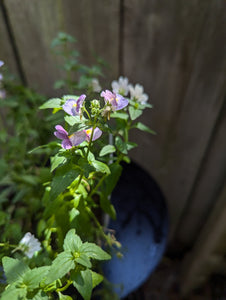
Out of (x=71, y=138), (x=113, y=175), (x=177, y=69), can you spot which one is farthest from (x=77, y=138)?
(x=177, y=69)

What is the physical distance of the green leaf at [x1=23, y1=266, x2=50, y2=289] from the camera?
1.37 ft

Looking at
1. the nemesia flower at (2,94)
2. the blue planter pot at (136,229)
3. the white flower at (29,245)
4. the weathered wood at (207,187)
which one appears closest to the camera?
the white flower at (29,245)

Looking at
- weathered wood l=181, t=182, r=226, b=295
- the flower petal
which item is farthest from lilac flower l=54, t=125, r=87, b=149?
weathered wood l=181, t=182, r=226, b=295

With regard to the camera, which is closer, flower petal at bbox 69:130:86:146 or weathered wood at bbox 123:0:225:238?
flower petal at bbox 69:130:86:146

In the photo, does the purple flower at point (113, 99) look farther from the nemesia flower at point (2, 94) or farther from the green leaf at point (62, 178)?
the nemesia flower at point (2, 94)

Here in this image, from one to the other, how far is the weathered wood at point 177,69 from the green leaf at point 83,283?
24.8 inches

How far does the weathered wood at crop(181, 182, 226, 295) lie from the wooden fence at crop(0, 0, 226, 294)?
16 cm

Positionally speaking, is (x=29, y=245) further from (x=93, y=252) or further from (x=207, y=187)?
(x=207, y=187)

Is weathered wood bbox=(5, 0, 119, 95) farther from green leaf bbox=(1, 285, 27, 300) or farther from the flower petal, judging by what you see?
green leaf bbox=(1, 285, 27, 300)

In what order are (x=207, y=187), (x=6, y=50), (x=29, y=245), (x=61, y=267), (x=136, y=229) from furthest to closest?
(x=207, y=187) < (x=6, y=50) < (x=136, y=229) < (x=29, y=245) < (x=61, y=267)

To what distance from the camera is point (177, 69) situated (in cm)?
84

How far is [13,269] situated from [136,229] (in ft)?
1.30

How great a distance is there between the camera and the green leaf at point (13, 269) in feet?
1.38

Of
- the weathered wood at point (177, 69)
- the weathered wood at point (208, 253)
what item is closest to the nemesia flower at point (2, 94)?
the weathered wood at point (177, 69)
